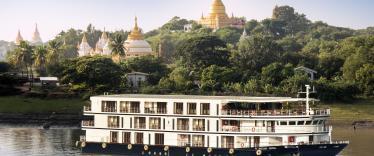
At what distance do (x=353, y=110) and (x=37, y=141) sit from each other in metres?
34.0

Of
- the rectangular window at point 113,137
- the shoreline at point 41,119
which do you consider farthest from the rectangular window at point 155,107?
the shoreline at point 41,119

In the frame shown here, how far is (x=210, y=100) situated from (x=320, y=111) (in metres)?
6.47

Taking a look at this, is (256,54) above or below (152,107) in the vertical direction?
above

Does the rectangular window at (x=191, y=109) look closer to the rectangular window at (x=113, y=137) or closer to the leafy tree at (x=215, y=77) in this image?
the rectangular window at (x=113, y=137)

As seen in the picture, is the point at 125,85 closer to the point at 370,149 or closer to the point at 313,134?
the point at 370,149

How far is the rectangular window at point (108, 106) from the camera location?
178 feet

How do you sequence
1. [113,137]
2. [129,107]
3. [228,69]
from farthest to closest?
[228,69] < [113,137] < [129,107]

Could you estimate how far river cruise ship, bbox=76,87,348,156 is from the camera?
49906 mm

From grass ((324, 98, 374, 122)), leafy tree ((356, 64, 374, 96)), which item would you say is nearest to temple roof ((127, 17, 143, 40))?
leafy tree ((356, 64, 374, 96))

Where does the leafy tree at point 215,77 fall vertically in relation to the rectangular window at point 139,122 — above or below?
above

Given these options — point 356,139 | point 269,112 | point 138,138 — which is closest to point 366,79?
point 356,139

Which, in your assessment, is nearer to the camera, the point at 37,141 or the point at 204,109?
the point at 204,109

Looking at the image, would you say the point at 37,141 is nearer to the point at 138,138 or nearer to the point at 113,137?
the point at 113,137

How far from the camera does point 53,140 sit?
66.9 m
